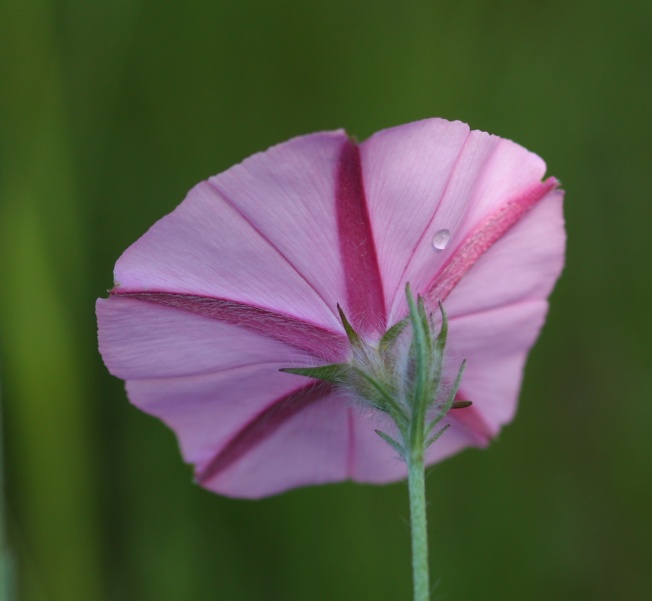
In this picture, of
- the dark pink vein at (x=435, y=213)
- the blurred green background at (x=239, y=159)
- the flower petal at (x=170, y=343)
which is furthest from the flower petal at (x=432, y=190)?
the blurred green background at (x=239, y=159)

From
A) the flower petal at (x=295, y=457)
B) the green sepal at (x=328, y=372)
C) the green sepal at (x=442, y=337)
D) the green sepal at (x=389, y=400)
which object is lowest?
the flower petal at (x=295, y=457)

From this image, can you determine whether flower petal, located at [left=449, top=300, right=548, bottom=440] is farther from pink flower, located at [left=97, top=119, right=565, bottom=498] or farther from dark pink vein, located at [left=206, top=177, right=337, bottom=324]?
dark pink vein, located at [left=206, top=177, right=337, bottom=324]

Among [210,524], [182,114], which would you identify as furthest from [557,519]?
[182,114]

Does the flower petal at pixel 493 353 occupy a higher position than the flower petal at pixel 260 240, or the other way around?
the flower petal at pixel 260 240

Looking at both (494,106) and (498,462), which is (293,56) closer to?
(494,106)

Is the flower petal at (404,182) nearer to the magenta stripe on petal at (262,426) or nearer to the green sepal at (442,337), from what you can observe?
the green sepal at (442,337)
